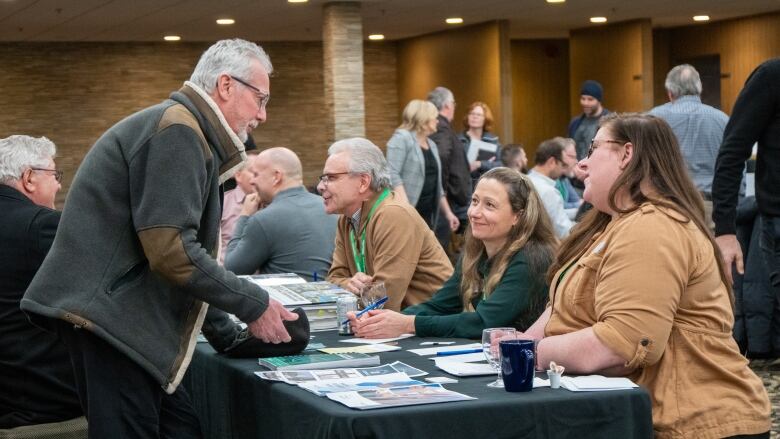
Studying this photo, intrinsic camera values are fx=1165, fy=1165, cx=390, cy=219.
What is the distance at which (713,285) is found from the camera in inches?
117

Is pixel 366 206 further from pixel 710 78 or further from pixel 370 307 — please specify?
pixel 710 78

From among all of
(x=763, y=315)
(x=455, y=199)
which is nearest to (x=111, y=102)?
(x=455, y=199)

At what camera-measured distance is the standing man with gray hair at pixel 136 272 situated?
116 inches

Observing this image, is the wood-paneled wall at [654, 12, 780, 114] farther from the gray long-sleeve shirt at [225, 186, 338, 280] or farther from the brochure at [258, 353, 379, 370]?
the brochure at [258, 353, 379, 370]

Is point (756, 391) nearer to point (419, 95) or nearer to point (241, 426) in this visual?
point (241, 426)

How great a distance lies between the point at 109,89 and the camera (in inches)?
751

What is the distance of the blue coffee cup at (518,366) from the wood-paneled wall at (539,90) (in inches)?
731

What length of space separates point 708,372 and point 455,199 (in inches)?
295

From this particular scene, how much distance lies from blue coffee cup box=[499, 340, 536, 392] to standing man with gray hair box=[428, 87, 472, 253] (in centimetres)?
710

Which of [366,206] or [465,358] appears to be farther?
[366,206]

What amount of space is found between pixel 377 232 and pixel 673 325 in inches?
77.6

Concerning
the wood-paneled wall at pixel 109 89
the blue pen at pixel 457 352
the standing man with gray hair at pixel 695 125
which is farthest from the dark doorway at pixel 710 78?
the blue pen at pixel 457 352

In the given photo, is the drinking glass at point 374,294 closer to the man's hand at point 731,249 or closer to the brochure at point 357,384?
the brochure at point 357,384

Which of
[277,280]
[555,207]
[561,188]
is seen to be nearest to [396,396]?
[277,280]
